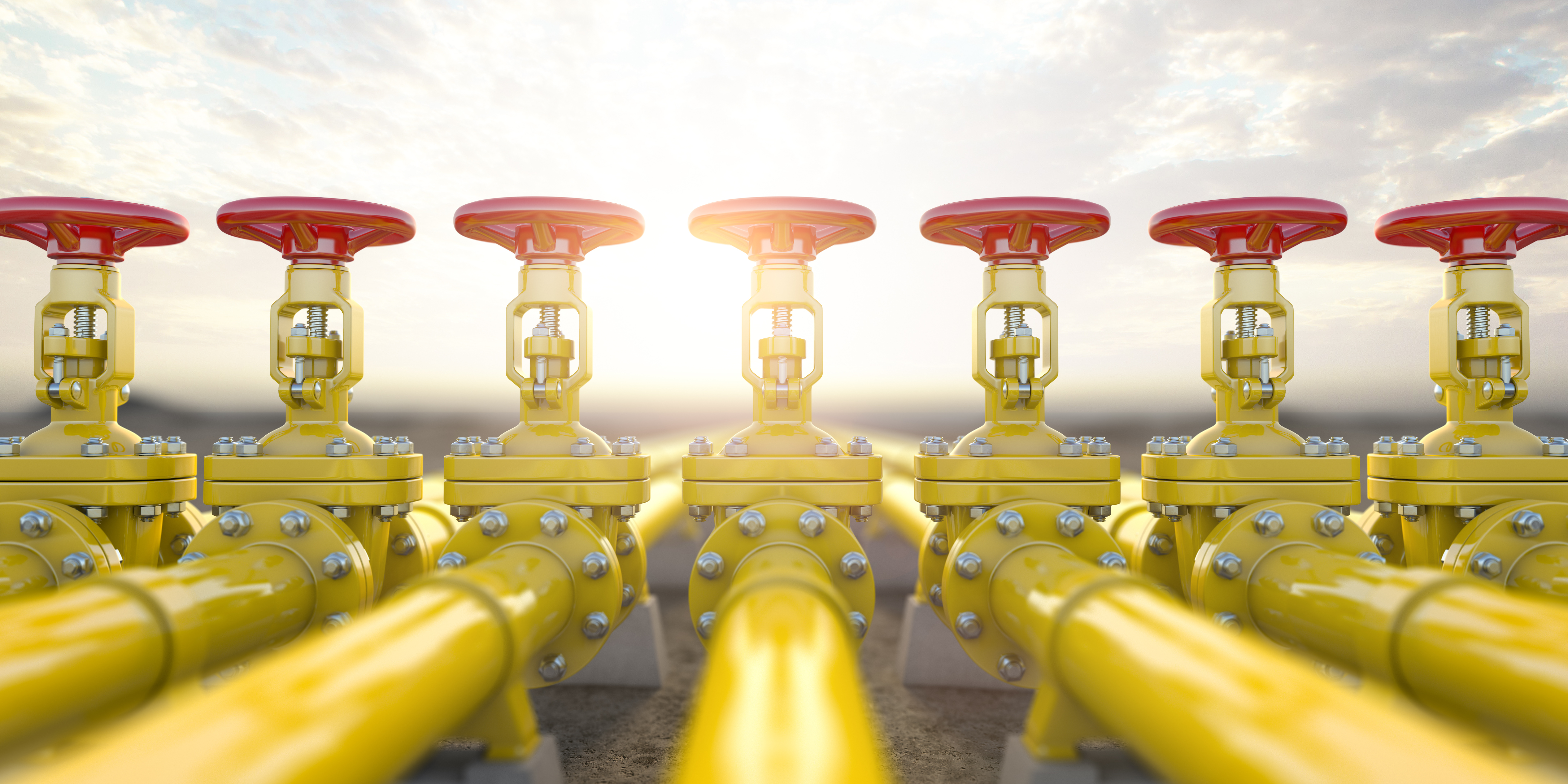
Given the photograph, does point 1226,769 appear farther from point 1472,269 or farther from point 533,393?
point 1472,269

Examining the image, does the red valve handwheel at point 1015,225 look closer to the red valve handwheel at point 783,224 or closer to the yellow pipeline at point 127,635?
the red valve handwheel at point 783,224

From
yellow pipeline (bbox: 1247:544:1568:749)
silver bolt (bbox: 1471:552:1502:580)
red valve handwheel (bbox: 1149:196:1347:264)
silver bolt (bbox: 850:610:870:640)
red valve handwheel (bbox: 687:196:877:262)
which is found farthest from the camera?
red valve handwheel (bbox: 1149:196:1347:264)

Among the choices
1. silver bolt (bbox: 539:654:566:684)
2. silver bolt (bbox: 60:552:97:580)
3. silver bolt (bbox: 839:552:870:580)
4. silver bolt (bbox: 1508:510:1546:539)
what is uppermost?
silver bolt (bbox: 1508:510:1546:539)

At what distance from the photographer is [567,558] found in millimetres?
2574

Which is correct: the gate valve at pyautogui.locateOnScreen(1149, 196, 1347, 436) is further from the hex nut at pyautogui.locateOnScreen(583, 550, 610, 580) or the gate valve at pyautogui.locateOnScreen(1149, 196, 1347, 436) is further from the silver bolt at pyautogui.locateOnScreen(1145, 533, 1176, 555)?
the hex nut at pyautogui.locateOnScreen(583, 550, 610, 580)

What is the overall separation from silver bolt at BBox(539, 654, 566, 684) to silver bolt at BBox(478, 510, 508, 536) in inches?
18.9

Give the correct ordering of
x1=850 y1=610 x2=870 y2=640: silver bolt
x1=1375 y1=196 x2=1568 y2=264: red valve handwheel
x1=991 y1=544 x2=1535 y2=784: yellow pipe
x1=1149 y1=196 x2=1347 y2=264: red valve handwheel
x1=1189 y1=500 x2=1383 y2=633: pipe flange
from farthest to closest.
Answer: x1=1375 y1=196 x2=1568 y2=264: red valve handwheel → x1=1149 y1=196 x2=1347 y2=264: red valve handwheel → x1=1189 y1=500 x2=1383 y2=633: pipe flange → x1=850 y1=610 x2=870 y2=640: silver bolt → x1=991 y1=544 x2=1535 y2=784: yellow pipe

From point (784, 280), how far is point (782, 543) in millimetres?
1060

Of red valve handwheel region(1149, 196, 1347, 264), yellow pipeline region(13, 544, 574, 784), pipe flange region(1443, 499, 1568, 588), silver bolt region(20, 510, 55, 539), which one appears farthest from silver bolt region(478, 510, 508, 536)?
pipe flange region(1443, 499, 1568, 588)

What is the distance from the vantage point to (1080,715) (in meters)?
2.20

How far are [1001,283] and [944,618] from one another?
1.38 metres

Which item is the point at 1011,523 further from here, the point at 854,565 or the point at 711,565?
the point at 711,565

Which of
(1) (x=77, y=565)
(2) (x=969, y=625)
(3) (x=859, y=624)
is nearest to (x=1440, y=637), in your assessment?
(2) (x=969, y=625)

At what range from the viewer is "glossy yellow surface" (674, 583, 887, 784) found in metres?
1.00
